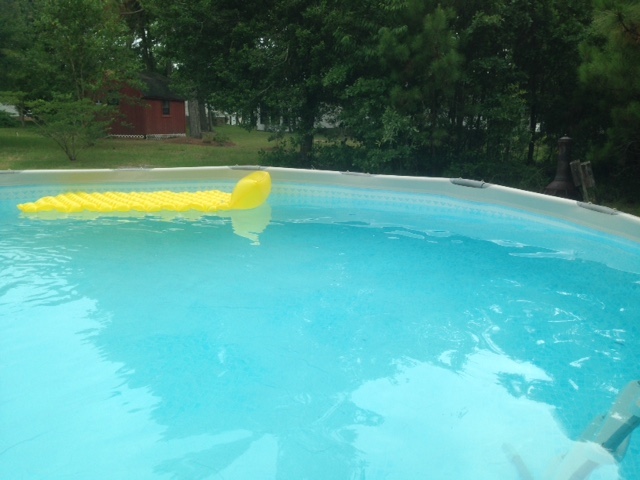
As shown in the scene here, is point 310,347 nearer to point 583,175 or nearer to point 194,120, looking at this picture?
point 583,175

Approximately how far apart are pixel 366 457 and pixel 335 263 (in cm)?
291

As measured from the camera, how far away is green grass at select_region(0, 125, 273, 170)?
41.5 ft

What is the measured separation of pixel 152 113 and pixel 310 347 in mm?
19775

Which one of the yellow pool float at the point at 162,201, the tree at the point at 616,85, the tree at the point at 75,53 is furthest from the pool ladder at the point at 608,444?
the tree at the point at 75,53

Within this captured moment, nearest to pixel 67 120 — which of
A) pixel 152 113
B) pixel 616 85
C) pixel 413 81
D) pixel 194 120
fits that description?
pixel 413 81

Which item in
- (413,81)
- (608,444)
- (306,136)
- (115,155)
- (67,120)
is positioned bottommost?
(115,155)

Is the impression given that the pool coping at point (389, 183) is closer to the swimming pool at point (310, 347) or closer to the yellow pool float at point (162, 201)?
the swimming pool at point (310, 347)

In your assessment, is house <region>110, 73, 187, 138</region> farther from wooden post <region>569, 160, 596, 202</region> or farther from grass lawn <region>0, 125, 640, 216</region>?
wooden post <region>569, 160, 596, 202</region>

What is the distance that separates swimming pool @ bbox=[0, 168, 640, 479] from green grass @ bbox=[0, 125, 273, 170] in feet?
21.4

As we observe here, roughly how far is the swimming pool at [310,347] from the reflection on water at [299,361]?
0.04ft

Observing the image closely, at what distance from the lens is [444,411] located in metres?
2.94

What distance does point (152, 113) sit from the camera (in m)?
21.4

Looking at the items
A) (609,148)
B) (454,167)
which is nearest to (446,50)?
(454,167)

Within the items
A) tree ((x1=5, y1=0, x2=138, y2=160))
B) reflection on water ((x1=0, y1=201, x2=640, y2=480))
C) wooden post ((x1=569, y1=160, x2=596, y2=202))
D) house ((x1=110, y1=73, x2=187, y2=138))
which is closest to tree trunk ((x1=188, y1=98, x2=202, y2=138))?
house ((x1=110, y1=73, x2=187, y2=138))
